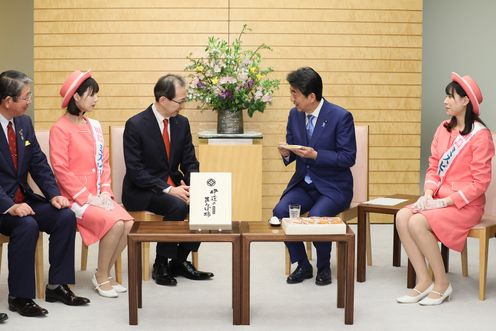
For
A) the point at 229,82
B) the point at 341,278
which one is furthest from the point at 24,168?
the point at 229,82

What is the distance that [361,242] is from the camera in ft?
16.3

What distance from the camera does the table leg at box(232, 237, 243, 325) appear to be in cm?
393

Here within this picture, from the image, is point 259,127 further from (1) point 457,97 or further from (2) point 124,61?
(1) point 457,97

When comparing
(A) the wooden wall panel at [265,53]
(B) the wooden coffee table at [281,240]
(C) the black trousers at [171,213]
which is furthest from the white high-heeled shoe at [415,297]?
(A) the wooden wall panel at [265,53]

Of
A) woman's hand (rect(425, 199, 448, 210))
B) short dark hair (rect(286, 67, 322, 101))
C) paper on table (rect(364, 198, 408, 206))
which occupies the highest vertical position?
short dark hair (rect(286, 67, 322, 101))

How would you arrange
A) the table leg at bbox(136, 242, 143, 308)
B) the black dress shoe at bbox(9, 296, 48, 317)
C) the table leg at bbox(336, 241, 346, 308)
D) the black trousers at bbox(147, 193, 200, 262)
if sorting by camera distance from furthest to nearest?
the black trousers at bbox(147, 193, 200, 262), the table leg at bbox(336, 241, 346, 308), the black dress shoe at bbox(9, 296, 48, 317), the table leg at bbox(136, 242, 143, 308)

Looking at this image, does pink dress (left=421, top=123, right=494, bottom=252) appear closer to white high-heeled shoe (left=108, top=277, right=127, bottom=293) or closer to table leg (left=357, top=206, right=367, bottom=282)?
table leg (left=357, top=206, right=367, bottom=282)

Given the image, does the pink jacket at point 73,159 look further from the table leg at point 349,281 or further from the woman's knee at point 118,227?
the table leg at point 349,281

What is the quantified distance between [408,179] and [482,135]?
223cm

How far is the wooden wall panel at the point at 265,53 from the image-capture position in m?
6.47

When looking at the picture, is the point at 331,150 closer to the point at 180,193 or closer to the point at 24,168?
the point at 180,193

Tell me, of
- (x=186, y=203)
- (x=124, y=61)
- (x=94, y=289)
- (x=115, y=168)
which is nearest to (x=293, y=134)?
(x=186, y=203)

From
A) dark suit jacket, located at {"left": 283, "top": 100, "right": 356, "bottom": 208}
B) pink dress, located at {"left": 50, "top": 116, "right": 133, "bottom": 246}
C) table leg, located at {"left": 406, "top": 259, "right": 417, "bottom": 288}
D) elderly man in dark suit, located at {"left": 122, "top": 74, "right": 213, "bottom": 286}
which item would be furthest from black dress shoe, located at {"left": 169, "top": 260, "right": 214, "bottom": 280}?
table leg, located at {"left": 406, "top": 259, "right": 417, "bottom": 288}

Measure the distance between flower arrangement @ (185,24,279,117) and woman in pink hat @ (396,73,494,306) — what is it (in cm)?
185
